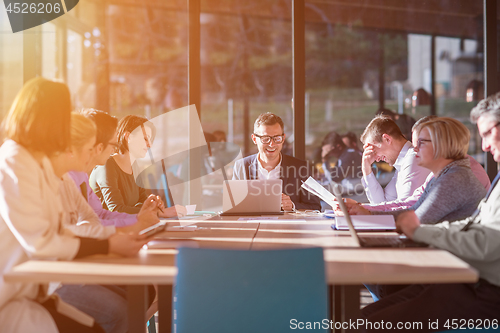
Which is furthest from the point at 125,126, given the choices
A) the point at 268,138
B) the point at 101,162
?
the point at 268,138

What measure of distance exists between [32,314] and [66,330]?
18cm

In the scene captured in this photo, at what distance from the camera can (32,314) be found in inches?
63.9

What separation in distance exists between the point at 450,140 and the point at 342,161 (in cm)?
368

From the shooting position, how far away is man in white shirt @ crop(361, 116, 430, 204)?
3177 millimetres

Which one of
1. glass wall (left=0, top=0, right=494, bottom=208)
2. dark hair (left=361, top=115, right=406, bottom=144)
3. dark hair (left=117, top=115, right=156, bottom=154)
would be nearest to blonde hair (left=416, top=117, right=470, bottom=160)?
dark hair (left=361, top=115, right=406, bottom=144)

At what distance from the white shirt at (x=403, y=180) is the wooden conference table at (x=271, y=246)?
3.73ft

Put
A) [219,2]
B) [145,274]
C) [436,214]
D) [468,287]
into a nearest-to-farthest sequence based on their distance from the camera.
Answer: [145,274] < [468,287] < [436,214] < [219,2]

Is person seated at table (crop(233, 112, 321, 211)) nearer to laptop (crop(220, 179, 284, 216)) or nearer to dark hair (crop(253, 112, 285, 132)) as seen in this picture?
dark hair (crop(253, 112, 285, 132))

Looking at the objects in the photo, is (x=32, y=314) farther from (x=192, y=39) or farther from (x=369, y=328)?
(x=192, y=39)

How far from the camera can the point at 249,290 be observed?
4.66 ft

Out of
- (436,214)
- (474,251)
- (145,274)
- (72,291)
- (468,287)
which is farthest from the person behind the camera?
(436,214)

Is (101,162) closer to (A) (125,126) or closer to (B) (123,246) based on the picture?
(A) (125,126)

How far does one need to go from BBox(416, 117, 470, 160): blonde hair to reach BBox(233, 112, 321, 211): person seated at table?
57.2 inches

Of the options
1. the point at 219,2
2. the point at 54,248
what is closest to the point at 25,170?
the point at 54,248
